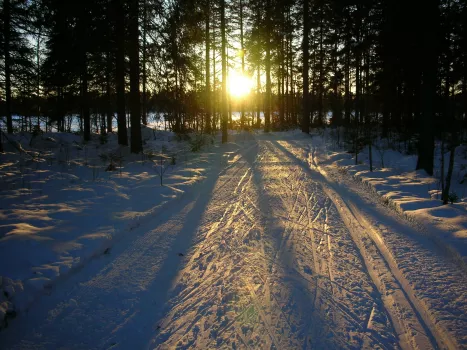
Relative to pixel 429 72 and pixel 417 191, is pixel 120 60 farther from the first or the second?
pixel 417 191

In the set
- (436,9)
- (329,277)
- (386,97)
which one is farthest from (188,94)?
(329,277)

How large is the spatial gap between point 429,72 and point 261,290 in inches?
334

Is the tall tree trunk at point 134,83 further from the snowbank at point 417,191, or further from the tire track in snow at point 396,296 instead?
the tire track in snow at point 396,296

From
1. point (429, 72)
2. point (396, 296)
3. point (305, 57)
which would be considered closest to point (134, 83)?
point (429, 72)

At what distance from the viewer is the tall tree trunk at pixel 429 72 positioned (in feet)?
25.5

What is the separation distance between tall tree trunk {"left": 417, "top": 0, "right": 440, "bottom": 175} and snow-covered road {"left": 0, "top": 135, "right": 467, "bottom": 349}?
449 cm

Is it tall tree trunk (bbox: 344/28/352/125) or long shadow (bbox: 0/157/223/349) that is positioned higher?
tall tree trunk (bbox: 344/28/352/125)

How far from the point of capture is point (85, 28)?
28.1 ft

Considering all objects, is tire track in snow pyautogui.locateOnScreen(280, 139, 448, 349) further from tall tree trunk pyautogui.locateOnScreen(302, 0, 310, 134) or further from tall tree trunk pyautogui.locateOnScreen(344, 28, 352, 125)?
tall tree trunk pyautogui.locateOnScreen(344, 28, 352, 125)

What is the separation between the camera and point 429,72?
26.3 ft

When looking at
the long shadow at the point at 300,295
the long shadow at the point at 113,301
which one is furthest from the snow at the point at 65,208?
the long shadow at the point at 300,295

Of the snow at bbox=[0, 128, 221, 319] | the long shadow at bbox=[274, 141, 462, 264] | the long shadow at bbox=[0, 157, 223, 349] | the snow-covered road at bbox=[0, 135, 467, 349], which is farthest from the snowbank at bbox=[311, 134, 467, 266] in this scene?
the snow at bbox=[0, 128, 221, 319]

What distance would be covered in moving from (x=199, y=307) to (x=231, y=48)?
1941 centimetres

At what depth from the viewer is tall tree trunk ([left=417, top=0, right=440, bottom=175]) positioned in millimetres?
7785
